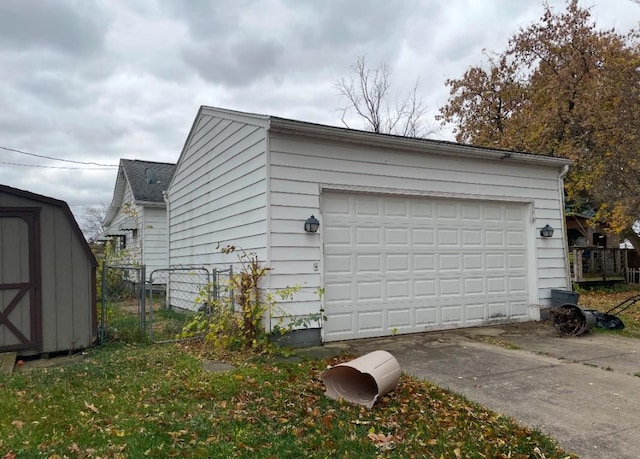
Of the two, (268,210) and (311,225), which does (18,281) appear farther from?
(311,225)

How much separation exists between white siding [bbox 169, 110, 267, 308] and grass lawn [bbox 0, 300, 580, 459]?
2.35 metres

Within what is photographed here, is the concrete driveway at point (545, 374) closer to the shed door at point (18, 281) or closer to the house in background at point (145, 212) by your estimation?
the shed door at point (18, 281)

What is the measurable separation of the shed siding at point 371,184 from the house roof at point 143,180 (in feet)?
29.3

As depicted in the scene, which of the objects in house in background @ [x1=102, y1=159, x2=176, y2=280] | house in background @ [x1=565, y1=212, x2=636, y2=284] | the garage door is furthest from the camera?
house in background @ [x1=102, y1=159, x2=176, y2=280]

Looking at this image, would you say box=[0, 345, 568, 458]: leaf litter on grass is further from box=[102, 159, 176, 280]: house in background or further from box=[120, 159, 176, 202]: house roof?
box=[120, 159, 176, 202]: house roof

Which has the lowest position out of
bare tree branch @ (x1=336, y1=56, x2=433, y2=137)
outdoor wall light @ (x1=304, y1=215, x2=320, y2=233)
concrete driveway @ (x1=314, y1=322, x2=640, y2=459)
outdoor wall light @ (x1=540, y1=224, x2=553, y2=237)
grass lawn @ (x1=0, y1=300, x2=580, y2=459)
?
concrete driveway @ (x1=314, y1=322, x2=640, y2=459)

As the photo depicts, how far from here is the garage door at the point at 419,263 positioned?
6.73m

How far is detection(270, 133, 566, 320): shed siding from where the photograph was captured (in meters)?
6.19

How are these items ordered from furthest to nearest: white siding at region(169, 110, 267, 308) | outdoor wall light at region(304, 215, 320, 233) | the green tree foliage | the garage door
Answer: the green tree foliage
the garage door
white siding at region(169, 110, 267, 308)
outdoor wall light at region(304, 215, 320, 233)

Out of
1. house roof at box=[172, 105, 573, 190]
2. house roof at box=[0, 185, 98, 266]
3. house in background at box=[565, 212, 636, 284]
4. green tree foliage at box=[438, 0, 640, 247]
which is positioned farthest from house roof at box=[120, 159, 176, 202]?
house in background at box=[565, 212, 636, 284]

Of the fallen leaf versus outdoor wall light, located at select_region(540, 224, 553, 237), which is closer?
the fallen leaf

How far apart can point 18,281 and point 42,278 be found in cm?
26

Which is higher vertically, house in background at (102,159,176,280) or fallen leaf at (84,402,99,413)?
house in background at (102,159,176,280)

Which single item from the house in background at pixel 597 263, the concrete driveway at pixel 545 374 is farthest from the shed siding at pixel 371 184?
the house in background at pixel 597 263
